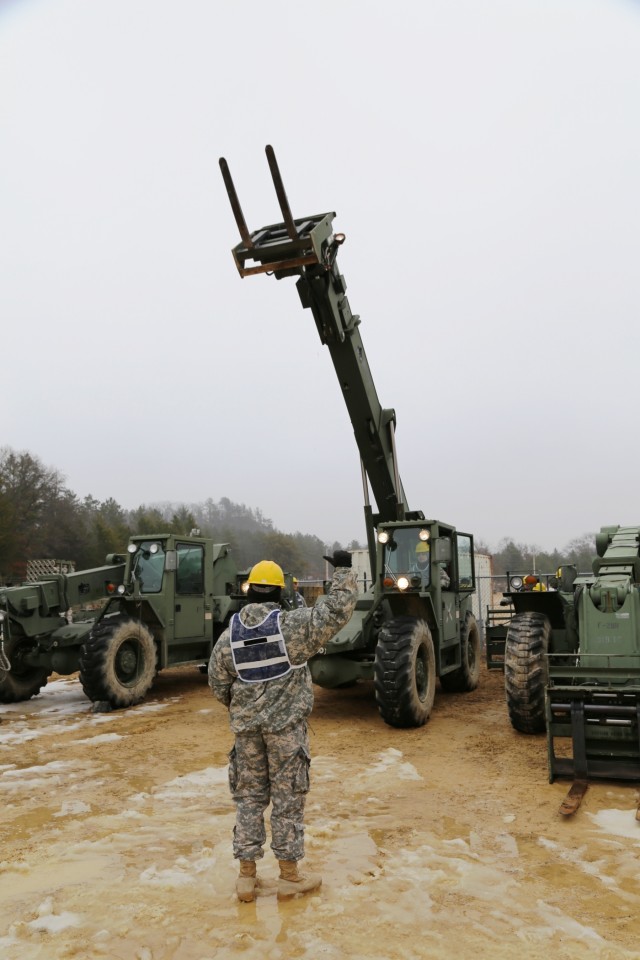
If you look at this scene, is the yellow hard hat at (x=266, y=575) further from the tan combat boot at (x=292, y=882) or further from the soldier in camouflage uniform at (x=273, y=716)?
the tan combat boot at (x=292, y=882)

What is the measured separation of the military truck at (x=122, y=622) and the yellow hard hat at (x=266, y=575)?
5521mm

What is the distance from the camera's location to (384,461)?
28.9 feet

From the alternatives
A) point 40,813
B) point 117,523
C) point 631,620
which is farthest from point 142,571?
point 117,523

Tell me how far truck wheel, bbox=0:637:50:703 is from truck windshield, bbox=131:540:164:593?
1.80 metres

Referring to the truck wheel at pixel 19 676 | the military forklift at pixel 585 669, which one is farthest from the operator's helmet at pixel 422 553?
the truck wheel at pixel 19 676

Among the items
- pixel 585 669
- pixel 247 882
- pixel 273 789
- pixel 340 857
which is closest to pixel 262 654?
pixel 273 789

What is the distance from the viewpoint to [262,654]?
365 centimetres

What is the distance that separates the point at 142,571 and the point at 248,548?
50.5 metres

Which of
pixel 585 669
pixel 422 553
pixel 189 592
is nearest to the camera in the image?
pixel 585 669

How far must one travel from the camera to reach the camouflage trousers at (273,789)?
3539 mm

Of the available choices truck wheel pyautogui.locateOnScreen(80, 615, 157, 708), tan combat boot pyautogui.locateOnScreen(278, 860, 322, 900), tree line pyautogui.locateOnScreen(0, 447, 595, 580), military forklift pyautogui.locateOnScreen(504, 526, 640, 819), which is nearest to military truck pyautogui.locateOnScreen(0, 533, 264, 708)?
truck wheel pyautogui.locateOnScreen(80, 615, 157, 708)

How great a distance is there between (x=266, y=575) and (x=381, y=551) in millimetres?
4815

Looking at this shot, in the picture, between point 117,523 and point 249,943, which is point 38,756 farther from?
point 117,523

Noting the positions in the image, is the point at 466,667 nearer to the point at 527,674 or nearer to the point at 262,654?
the point at 527,674
